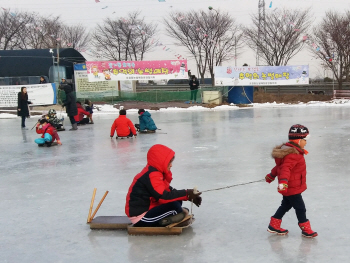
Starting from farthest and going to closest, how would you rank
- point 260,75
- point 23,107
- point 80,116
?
point 260,75
point 80,116
point 23,107

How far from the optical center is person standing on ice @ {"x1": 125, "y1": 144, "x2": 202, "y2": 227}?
13.4 feet

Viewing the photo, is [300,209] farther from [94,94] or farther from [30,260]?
[94,94]

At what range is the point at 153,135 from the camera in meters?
12.1

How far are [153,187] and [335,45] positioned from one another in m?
31.6

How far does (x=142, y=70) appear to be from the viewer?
83.1 ft

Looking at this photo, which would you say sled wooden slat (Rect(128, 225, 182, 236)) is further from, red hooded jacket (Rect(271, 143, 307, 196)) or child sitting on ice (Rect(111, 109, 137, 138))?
child sitting on ice (Rect(111, 109, 137, 138))

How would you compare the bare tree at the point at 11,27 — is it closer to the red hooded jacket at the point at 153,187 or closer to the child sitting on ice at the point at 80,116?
the child sitting on ice at the point at 80,116

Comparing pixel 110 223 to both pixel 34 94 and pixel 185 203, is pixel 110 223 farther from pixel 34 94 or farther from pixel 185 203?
pixel 34 94

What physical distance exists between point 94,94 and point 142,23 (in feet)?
55.4

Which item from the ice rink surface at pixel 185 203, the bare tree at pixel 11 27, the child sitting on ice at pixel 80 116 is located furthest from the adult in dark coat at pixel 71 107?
the bare tree at pixel 11 27

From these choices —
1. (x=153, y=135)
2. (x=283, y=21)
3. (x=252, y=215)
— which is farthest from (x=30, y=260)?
(x=283, y=21)

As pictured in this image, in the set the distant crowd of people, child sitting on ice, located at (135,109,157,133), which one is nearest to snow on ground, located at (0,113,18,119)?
the distant crowd of people

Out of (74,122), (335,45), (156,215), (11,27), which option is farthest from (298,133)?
(11,27)

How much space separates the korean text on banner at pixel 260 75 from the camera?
2500cm
